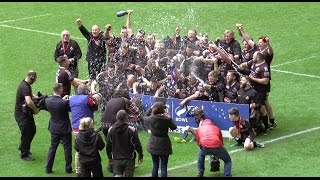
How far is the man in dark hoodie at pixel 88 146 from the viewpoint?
13.9m

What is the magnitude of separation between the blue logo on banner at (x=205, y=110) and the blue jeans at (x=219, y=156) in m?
2.32

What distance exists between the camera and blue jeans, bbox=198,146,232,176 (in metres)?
14.4

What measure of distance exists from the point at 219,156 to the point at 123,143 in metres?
1.87

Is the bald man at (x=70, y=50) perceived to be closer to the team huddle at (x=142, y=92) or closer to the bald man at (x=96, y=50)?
the team huddle at (x=142, y=92)

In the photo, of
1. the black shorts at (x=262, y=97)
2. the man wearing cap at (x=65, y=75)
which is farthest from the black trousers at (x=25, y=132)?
the black shorts at (x=262, y=97)

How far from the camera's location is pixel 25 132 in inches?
636

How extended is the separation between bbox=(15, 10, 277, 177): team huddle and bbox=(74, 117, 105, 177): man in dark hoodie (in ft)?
0.06

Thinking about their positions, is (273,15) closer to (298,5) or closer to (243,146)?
(298,5)

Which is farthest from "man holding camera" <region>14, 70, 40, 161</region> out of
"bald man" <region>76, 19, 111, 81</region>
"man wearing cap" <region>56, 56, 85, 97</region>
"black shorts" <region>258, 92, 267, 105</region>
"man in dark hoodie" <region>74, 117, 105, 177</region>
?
"black shorts" <region>258, 92, 267, 105</region>

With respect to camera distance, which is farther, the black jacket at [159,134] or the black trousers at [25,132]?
the black trousers at [25,132]

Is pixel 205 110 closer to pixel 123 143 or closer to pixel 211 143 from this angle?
pixel 211 143

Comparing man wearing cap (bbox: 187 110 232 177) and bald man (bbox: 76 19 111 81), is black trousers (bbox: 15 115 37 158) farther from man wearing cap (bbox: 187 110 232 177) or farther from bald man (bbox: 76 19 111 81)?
bald man (bbox: 76 19 111 81)

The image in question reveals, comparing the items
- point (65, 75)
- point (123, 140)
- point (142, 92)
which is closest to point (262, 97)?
point (142, 92)

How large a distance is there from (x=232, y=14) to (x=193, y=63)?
462 inches
